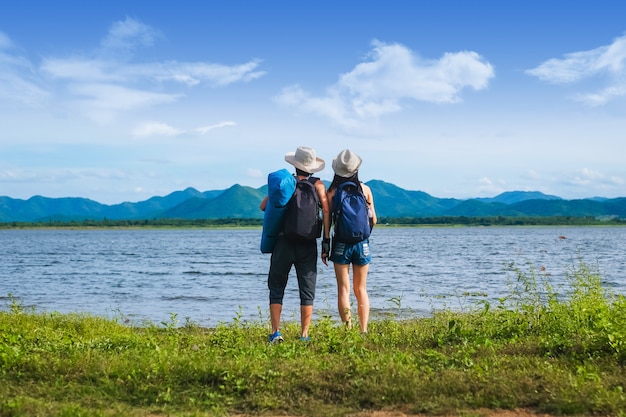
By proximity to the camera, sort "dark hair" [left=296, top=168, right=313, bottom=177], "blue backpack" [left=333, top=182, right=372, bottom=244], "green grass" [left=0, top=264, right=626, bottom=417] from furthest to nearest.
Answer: "dark hair" [left=296, top=168, right=313, bottom=177] → "blue backpack" [left=333, top=182, right=372, bottom=244] → "green grass" [left=0, top=264, right=626, bottom=417]

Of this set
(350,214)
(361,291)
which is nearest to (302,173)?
(350,214)

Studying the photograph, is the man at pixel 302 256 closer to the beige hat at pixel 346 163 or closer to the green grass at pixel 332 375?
the beige hat at pixel 346 163

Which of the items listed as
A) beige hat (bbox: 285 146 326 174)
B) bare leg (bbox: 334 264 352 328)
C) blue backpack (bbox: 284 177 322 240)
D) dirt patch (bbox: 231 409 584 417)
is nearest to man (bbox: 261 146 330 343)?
beige hat (bbox: 285 146 326 174)

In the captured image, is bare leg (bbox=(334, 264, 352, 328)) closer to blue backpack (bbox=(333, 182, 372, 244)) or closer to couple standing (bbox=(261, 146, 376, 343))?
couple standing (bbox=(261, 146, 376, 343))

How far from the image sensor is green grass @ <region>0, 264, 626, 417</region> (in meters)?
6.27

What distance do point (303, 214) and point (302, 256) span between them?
65cm

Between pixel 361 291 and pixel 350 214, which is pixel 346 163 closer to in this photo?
pixel 350 214

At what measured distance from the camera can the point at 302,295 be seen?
9.23 metres

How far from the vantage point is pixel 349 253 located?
914cm

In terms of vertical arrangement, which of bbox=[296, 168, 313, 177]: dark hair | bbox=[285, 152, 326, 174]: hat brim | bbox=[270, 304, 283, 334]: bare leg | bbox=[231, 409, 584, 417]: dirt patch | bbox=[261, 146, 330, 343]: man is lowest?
bbox=[231, 409, 584, 417]: dirt patch

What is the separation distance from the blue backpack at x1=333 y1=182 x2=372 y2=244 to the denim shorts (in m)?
0.10

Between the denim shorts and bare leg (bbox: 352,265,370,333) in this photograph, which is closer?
the denim shorts

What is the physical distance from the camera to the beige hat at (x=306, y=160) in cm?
915

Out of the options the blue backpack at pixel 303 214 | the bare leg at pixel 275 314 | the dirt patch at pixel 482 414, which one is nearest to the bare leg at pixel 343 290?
the blue backpack at pixel 303 214
